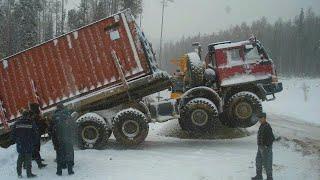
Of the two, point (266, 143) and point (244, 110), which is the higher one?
point (244, 110)

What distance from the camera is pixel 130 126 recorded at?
14055 mm

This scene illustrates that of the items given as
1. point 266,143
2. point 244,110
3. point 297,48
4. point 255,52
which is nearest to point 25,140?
point 266,143

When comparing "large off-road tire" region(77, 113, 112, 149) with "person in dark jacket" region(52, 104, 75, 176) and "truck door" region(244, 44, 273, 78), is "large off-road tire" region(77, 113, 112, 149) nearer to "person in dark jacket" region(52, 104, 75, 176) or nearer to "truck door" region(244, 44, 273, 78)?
"person in dark jacket" region(52, 104, 75, 176)

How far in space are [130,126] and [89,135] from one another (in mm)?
1263

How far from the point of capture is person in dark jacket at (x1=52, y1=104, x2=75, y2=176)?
1106 centimetres

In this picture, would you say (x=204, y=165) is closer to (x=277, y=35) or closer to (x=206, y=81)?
(x=206, y=81)

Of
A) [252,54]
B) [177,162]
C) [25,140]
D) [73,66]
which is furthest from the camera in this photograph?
[252,54]

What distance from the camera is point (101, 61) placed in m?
14.0

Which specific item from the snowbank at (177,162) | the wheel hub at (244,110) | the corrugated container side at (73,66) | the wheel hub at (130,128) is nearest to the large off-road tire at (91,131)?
the snowbank at (177,162)

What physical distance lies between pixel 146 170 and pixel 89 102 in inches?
144

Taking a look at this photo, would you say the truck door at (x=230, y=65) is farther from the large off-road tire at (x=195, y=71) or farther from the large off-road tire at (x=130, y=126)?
the large off-road tire at (x=130, y=126)

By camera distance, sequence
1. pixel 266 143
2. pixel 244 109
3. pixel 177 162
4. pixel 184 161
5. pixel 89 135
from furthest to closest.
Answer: pixel 244 109
pixel 89 135
pixel 184 161
pixel 177 162
pixel 266 143

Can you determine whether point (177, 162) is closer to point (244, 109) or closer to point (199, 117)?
point (199, 117)

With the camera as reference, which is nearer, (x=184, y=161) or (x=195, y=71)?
(x=184, y=161)
